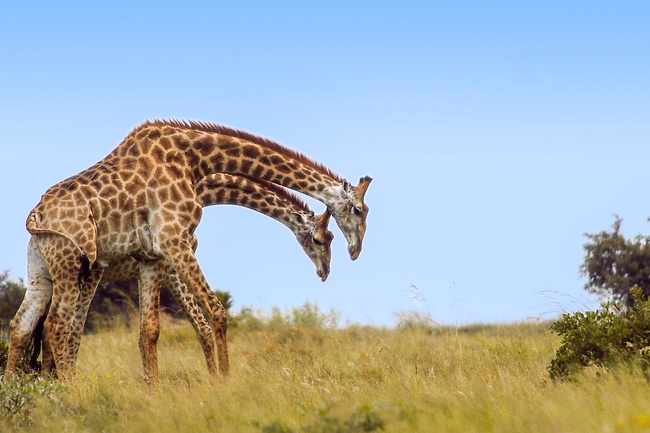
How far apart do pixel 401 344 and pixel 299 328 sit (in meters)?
Answer: 5.00

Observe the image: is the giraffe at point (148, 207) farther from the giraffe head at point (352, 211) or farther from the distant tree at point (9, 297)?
the distant tree at point (9, 297)

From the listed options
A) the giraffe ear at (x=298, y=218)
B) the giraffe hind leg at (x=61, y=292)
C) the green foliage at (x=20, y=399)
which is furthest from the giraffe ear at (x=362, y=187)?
the green foliage at (x=20, y=399)

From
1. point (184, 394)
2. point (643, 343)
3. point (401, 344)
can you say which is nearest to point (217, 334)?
point (184, 394)

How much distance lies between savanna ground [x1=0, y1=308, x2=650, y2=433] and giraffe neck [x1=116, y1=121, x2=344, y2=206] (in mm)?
2466

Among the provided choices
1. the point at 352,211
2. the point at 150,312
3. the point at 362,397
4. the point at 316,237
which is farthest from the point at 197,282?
the point at 362,397

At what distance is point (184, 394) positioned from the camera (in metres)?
9.41

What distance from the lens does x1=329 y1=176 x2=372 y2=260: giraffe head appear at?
12.0 meters

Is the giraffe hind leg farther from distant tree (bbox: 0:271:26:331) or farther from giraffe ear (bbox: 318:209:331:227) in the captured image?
distant tree (bbox: 0:271:26:331)

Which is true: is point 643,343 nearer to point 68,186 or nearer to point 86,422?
point 86,422

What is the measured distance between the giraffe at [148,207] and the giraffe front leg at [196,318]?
0.21 meters

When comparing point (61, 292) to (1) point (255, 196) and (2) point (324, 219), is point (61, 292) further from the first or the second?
(2) point (324, 219)

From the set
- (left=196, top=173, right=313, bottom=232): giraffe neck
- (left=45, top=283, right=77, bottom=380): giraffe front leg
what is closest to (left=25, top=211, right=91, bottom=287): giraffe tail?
(left=45, top=283, right=77, bottom=380): giraffe front leg

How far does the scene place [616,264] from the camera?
21.7m

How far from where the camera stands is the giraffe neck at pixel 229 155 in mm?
11633
